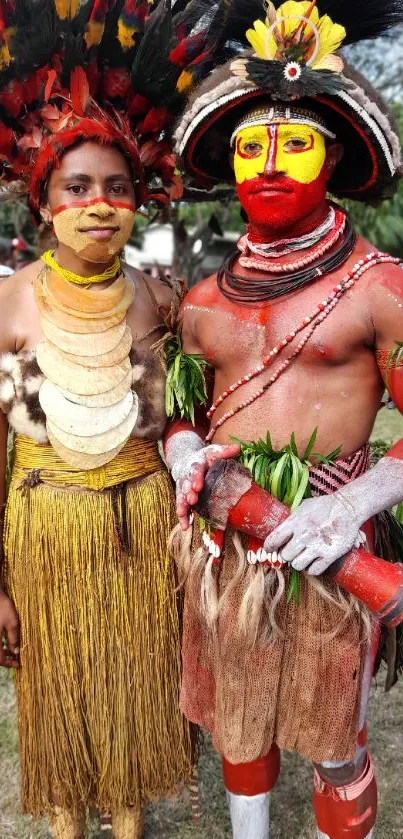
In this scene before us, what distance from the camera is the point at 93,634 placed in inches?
88.2

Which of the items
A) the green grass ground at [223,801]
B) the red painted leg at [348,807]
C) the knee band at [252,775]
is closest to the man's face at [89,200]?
the knee band at [252,775]

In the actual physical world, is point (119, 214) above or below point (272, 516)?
above

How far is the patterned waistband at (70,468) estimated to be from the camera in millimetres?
2180

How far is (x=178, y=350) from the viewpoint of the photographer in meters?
2.13

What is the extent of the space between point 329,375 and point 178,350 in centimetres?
50

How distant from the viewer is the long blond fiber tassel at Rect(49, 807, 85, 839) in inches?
94.4

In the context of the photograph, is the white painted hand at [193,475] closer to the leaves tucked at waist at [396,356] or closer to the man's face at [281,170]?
the leaves tucked at waist at [396,356]

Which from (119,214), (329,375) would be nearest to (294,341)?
(329,375)

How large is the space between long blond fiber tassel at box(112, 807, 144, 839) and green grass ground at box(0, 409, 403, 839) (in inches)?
9.1

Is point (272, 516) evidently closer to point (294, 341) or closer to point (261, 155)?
point (294, 341)

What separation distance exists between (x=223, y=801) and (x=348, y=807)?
101 cm

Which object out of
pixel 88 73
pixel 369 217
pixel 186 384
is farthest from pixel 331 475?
pixel 369 217

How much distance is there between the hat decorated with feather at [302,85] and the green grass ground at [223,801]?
7.51 ft

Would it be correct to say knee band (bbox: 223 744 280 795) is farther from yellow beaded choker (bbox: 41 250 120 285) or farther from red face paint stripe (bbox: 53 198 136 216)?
red face paint stripe (bbox: 53 198 136 216)
